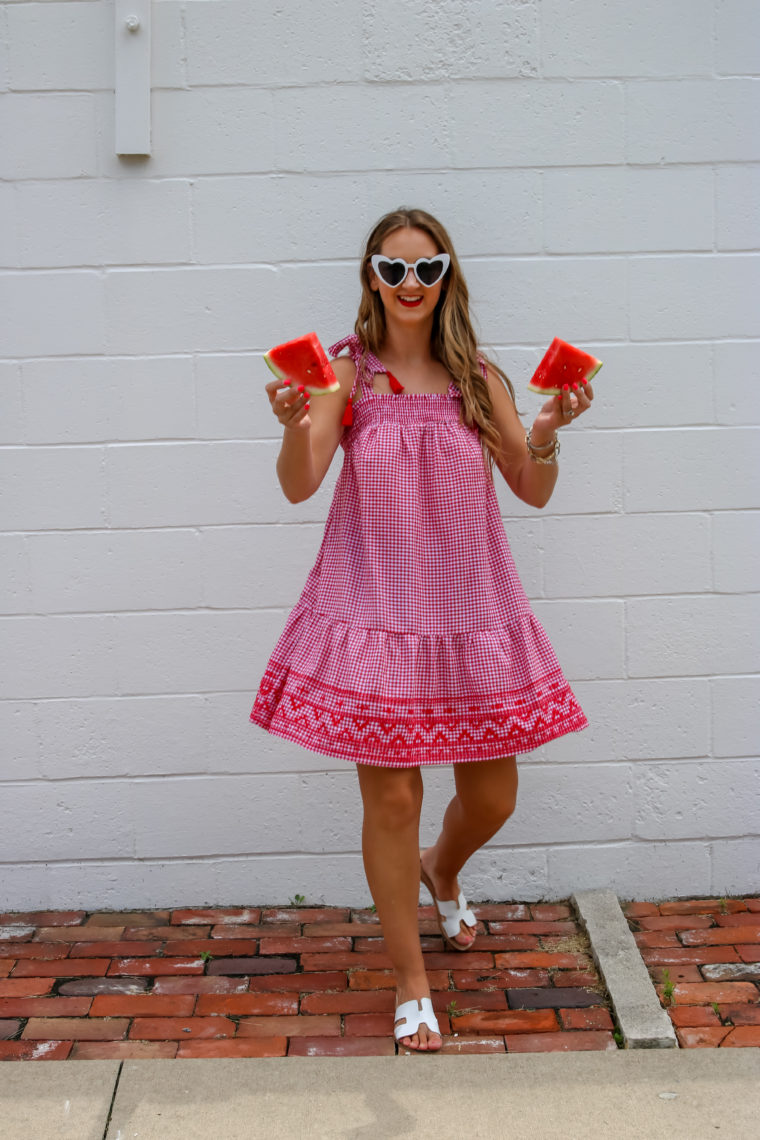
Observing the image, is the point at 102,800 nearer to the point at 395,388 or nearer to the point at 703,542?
the point at 395,388

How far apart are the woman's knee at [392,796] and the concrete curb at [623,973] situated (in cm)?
75

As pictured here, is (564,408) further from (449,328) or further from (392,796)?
(392,796)

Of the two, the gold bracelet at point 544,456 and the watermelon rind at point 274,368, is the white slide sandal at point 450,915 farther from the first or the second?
the watermelon rind at point 274,368

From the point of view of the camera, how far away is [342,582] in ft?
9.69

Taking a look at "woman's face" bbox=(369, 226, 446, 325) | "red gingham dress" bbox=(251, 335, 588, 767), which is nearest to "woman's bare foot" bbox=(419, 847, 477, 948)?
"red gingham dress" bbox=(251, 335, 588, 767)

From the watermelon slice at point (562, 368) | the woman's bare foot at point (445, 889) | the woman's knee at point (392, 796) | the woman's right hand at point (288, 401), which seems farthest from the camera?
the woman's bare foot at point (445, 889)

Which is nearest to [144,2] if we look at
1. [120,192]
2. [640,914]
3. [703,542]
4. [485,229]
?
[120,192]

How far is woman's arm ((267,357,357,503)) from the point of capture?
2.63m

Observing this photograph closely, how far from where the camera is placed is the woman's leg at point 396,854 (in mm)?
2898

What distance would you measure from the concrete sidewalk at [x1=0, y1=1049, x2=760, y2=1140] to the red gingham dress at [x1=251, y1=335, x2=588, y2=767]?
74 centimetres

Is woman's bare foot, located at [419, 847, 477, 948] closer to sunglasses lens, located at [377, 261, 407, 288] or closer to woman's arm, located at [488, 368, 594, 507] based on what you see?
woman's arm, located at [488, 368, 594, 507]

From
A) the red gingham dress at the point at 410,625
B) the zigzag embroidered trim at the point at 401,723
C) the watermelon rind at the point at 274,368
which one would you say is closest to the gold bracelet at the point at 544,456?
the red gingham dress at the point at 410,625

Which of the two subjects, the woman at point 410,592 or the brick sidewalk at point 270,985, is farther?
the brick sidewalk at point 270,985

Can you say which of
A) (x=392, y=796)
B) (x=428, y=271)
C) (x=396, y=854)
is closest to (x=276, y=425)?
(x=428, y=271)
